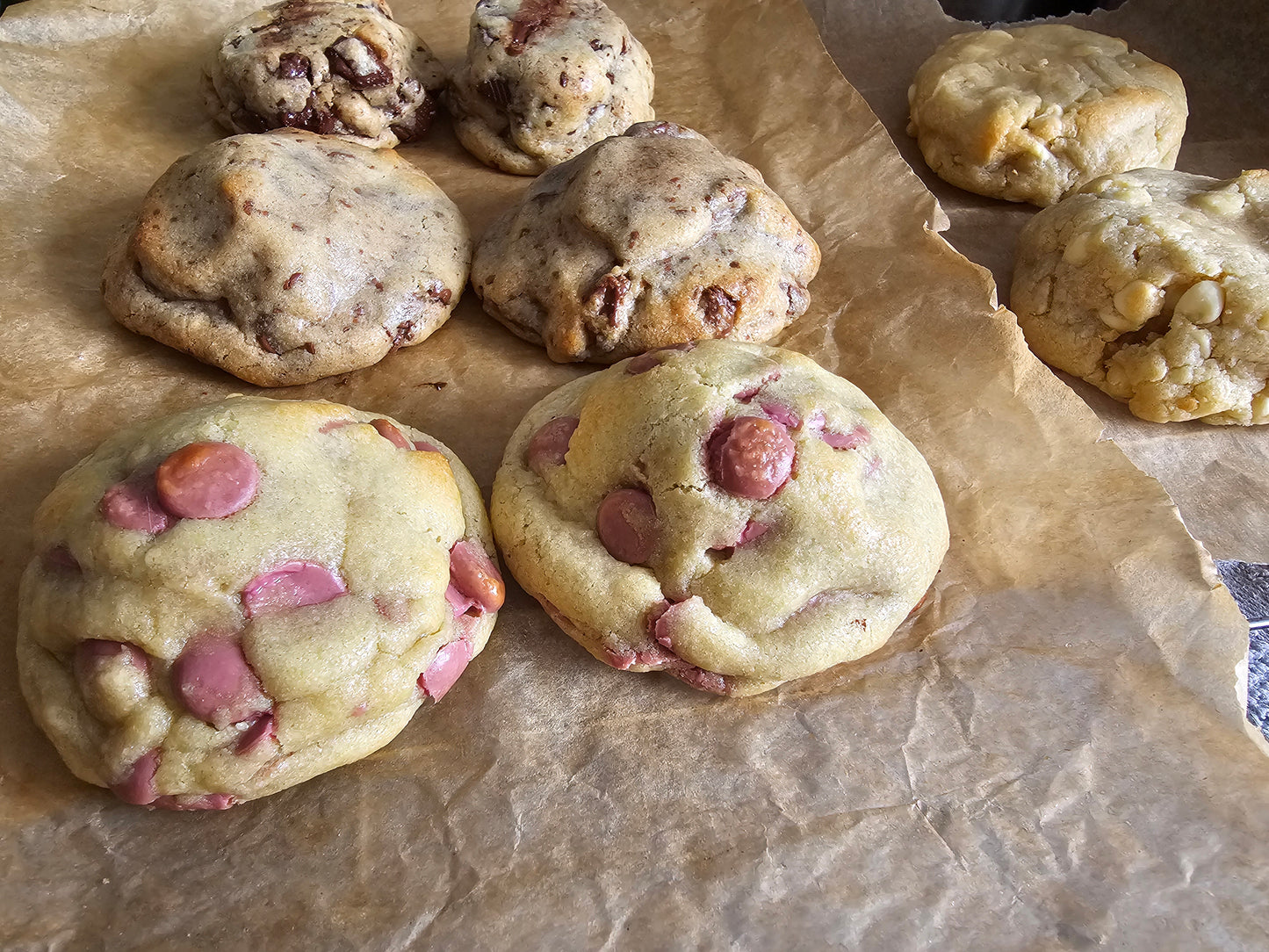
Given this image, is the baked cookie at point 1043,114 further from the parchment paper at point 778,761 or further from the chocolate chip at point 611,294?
the chocolate chip at point 611,294

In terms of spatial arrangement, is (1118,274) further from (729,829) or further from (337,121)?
(337,121)

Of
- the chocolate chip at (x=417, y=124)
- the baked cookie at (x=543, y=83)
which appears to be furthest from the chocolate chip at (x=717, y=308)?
the chocolate chip at (x=417, y=124)

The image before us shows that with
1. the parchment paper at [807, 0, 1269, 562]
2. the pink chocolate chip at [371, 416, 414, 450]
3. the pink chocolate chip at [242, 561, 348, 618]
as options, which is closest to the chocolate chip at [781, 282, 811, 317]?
the parchment paper at [807, 0, 1269, 562]

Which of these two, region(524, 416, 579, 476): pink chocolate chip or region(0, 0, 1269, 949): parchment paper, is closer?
region(0, 0, 1269, 949): parchment paper

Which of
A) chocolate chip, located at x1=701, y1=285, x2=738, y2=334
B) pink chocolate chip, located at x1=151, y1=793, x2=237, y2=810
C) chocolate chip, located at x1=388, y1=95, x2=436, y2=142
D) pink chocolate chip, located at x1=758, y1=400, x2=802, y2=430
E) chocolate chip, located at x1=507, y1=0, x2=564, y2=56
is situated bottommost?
pink chocolate chip, located at x1=151, y1=793, x2=237, y2=810

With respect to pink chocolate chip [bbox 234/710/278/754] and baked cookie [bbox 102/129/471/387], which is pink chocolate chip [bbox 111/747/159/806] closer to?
pink chocolate chip [bbox 234/710/278/754]

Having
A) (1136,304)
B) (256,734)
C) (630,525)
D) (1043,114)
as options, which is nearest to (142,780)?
(256,734)
